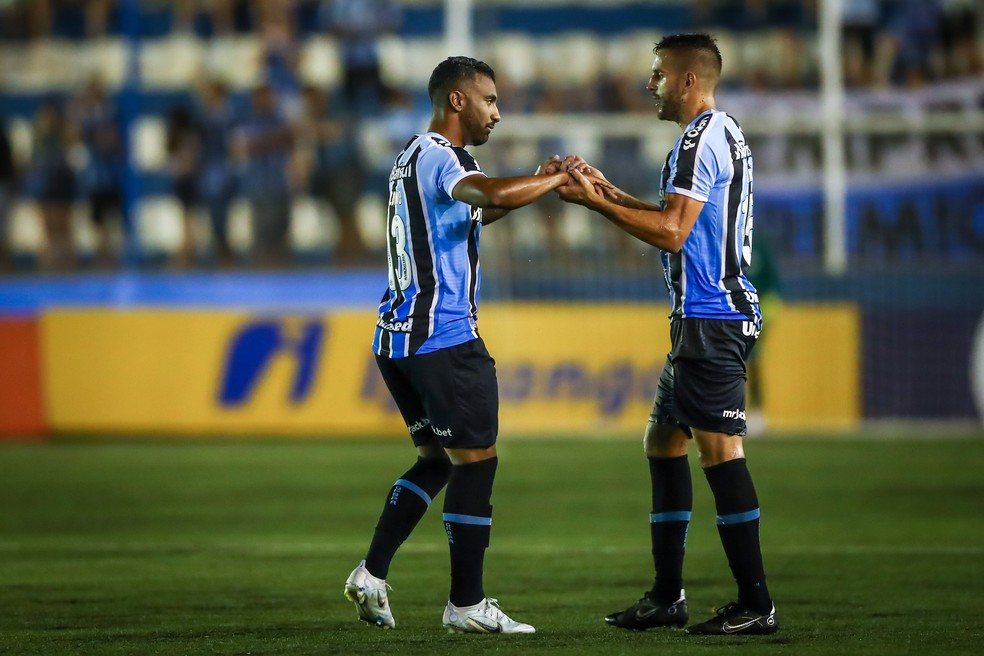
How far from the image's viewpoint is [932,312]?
14773 mm

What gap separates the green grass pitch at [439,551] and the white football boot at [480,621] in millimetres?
45

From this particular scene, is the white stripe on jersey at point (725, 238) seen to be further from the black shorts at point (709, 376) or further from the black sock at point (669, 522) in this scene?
the black sock at point (669, 522)

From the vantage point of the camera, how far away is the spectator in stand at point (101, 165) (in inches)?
722

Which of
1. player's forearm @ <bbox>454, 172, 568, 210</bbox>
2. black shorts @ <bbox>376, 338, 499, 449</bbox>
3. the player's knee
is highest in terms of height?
player's forearm @ <bbox>454, 172, 568, 210</bbox>

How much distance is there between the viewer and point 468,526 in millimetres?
5512

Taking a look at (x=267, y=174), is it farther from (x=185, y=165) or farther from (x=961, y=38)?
(x=961, y=38)

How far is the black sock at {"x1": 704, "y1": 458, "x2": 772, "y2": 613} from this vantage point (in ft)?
17.9

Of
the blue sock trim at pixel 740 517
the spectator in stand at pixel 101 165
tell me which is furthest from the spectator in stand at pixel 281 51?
the blue sock trim at pixel 740 517

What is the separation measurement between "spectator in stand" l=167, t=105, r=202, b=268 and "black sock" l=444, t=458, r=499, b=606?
12.4 m

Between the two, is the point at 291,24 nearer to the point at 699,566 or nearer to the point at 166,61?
the point at 166,61

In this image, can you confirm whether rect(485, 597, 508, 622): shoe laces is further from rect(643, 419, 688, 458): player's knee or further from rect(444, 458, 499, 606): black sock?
rect(643, 419, 688, 458): player's knee

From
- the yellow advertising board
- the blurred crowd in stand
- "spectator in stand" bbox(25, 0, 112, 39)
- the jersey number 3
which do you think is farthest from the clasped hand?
"spectator in stand" bbox(25, 0, 112, 39)

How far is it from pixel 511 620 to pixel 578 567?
1.80 meters

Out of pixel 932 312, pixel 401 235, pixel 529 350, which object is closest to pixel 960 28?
pixel 932 312
